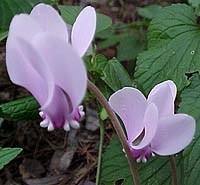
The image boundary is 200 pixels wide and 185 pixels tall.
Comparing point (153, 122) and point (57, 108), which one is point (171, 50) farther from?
point (57, 108)

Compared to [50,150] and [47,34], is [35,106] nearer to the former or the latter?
[50,150]

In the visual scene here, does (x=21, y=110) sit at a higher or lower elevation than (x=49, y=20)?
lower

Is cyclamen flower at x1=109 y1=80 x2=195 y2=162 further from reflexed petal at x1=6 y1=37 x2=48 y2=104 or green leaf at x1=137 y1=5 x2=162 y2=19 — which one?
green leaf at x1=137 y1=5 x2=162 y2=19

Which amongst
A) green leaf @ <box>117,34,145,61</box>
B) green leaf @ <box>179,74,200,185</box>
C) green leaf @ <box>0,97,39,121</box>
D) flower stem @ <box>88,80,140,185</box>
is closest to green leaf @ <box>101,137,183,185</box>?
green leaf @ <box>179,74,200,185</box>

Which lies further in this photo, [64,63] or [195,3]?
[195,3]

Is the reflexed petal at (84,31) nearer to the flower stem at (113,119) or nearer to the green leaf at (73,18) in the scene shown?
the flower stem at (113,119)


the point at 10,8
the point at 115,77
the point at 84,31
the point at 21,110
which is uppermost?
the point at 84,31

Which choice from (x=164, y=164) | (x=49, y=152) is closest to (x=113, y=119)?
(x=164, y=164)

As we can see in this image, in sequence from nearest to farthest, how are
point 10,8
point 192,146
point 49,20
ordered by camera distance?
1. point 49,20
2. point 192,146
3. point 10,8
